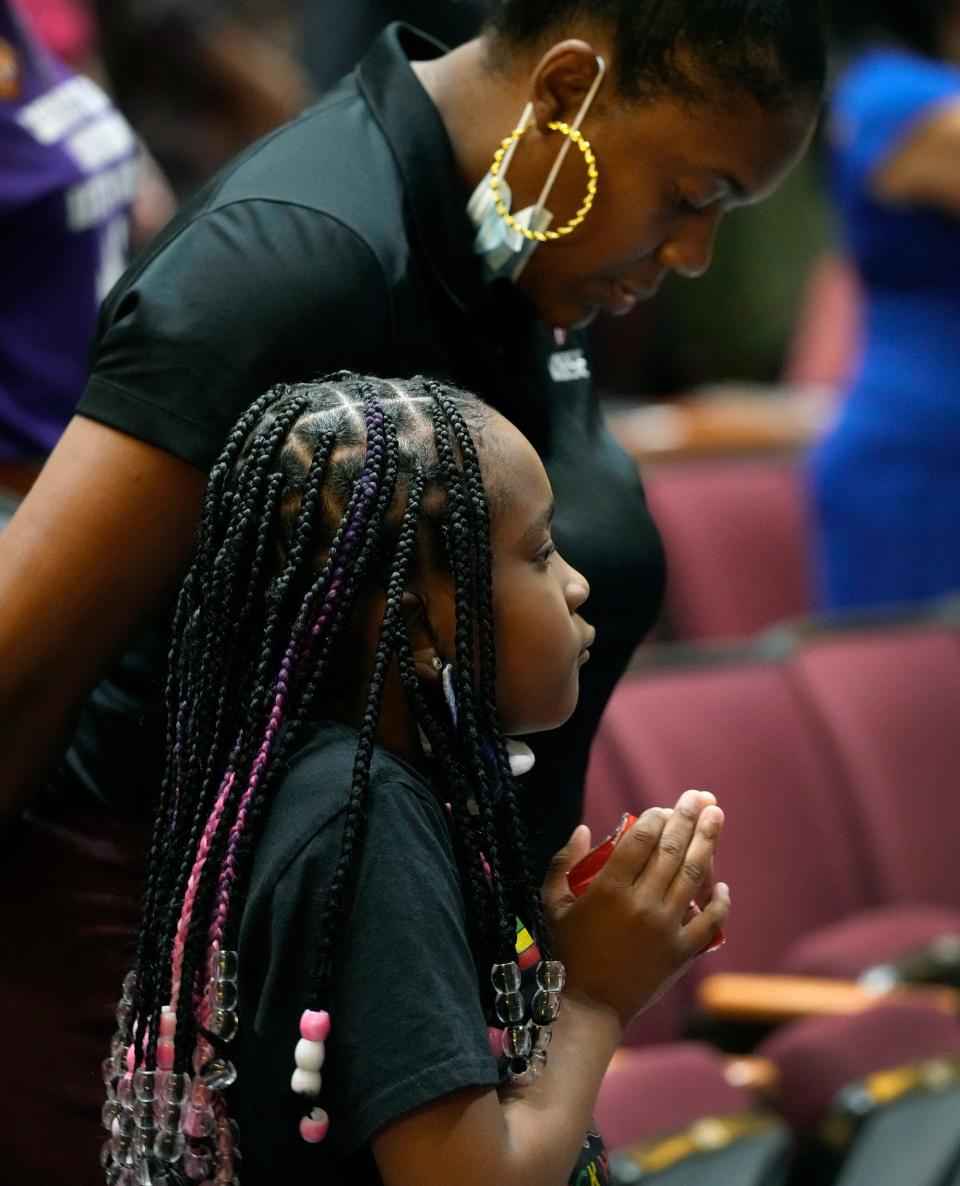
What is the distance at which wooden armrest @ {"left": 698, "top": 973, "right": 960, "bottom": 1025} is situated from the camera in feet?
6.85

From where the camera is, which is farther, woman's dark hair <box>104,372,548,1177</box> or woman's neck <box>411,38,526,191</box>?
woman's neck <box>411,38,526,191</box>

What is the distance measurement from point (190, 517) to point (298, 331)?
0.43ft

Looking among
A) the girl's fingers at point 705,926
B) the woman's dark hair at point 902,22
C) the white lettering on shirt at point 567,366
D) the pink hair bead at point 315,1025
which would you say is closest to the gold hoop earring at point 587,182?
A: the white lettering on shirt at point 567,366

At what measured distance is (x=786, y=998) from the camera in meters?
2.11

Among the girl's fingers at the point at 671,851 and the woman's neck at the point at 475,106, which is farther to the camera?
the woman's neck at the point at 475,106

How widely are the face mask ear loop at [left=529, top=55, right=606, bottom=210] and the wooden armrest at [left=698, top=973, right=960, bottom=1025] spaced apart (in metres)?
1.13

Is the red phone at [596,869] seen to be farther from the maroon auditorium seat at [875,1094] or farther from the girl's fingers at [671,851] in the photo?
the maroon auditorium seat at [875,1094]

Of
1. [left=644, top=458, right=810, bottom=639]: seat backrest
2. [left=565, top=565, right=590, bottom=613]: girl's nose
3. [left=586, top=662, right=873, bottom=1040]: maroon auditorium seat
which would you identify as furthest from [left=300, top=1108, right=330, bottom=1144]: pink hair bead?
[left=644, top=458, right=810, bottom=639]: seat backrest

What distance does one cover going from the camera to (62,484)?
110 centimetres

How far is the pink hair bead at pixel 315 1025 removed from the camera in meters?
0.96

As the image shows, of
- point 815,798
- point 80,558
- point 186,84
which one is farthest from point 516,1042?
point 186,84

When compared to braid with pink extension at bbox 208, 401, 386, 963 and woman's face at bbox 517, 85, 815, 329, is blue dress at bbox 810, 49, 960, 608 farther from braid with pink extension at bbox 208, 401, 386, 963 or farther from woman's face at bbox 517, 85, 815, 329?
braid with pink extension at bbox 208, 401, 386, 963

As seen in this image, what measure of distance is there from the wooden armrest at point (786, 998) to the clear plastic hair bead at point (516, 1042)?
1.10 meters

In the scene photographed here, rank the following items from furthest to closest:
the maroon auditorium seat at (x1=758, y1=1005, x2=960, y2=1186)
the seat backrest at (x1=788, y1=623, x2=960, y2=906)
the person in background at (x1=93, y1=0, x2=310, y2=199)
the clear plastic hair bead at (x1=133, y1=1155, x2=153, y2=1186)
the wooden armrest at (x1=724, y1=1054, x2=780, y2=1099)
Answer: the person in background at (x1=93, y1=0, x2=310, y2=199) < the seat backrest at (x1=788, y1=623, x2=960, y2=906) < the wooden armrest at (x1=724, y1=1054, x2=780, y2=1099) < the maroon auditorium seat at (x1=758, y1=1005, x2=960, y2=1186) < the clear plastic hair bead at (x1=133, y1=1155, x2=153, y2=1186)
